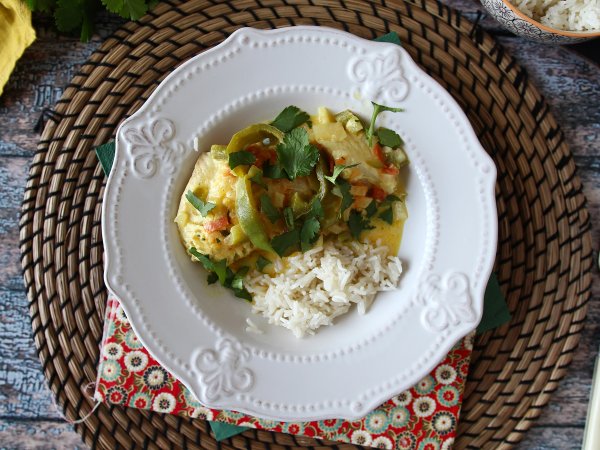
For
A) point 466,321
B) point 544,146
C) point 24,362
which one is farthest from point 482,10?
point 24,362

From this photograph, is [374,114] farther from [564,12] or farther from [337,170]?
A: [564,12]

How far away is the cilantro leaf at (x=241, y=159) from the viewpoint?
2.35m

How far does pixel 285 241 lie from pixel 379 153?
1.61 ft

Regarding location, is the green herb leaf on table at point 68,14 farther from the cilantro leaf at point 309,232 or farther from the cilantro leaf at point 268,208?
the cilantro leaf at point 309,232

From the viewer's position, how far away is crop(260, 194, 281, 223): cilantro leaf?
7.77ft

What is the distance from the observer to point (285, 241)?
7.95 feet

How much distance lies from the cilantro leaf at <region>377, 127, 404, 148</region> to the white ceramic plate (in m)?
0.03

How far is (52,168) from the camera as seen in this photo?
2.72 meters

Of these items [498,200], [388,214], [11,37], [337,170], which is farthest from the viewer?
[11,37]

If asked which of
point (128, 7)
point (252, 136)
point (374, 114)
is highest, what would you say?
point (128, 7)

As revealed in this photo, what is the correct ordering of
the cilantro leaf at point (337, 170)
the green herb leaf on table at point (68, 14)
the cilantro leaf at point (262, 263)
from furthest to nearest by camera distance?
the green herb leaf on table at point (68, 14) → the cilantro leaf at point (262, 263) → the cilantro leaf at point (337, 170)

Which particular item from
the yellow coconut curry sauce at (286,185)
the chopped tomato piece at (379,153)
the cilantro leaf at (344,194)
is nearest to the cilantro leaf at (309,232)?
the yellow coconut curry sauce at (286,185)

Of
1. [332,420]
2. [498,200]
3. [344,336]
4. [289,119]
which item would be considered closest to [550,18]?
[498,200]

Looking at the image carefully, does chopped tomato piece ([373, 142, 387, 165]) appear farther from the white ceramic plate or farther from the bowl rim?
the bowl rim
